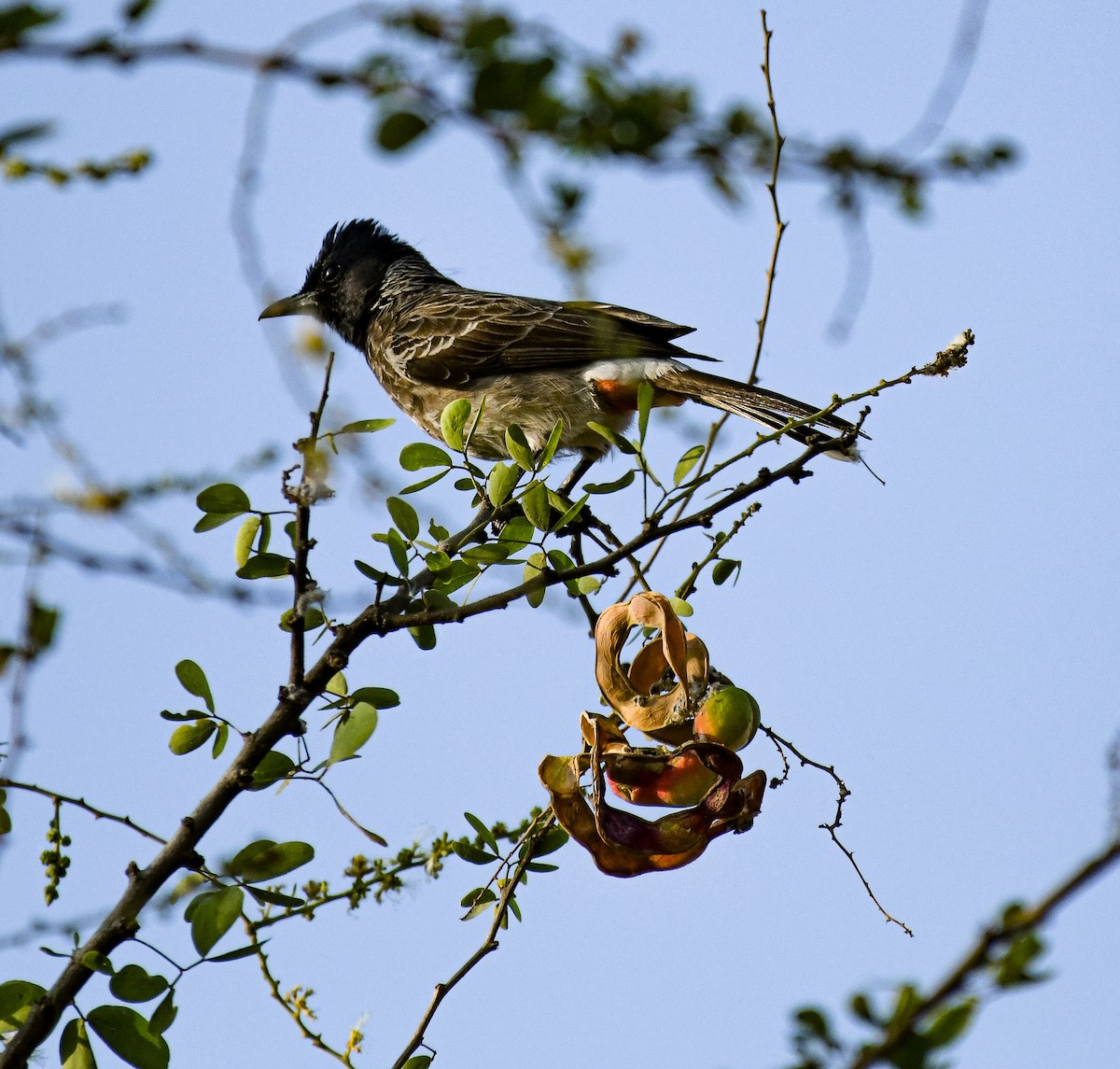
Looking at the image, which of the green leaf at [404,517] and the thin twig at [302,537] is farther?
the green leaf at [404,517]

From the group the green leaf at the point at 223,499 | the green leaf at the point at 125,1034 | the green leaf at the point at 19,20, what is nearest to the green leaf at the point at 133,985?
the green leaf at the point at 125,1034

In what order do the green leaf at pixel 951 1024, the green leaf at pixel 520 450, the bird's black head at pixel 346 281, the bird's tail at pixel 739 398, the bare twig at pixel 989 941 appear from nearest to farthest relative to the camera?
the bare twig at pixel 989 941 → the green leaf at pixel 951 1024 → the green leaf at pixel 520 450 → the bird's tail at pixel 739 398 → the bird's black head at pixel 346 281

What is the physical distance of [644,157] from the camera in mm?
1767

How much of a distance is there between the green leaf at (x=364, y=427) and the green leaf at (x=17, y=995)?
1.31m

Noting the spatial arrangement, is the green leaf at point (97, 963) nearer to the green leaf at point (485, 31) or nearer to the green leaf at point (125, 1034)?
the green leaf at point (125, 1034)

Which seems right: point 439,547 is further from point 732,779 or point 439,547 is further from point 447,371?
point 447,371

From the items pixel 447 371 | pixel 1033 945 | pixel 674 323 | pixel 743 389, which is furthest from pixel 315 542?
pixel 447 371

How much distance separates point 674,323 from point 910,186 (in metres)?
3.84

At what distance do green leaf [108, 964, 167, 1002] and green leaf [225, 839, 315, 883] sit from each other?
0.90 feet

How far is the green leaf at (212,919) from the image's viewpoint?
2953 millimetres

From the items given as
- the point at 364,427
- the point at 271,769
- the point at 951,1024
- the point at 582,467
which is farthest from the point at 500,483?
the point at 582,467

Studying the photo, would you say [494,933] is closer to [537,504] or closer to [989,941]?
[537,504]

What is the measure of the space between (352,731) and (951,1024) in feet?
5.92

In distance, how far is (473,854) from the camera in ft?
10.9
